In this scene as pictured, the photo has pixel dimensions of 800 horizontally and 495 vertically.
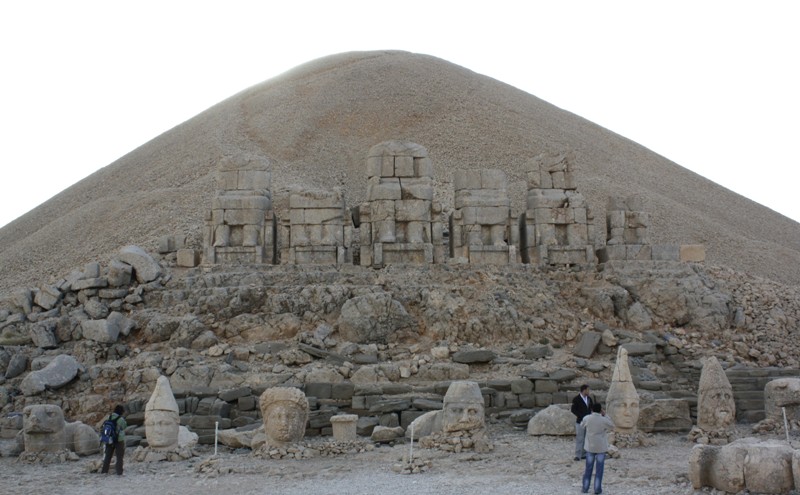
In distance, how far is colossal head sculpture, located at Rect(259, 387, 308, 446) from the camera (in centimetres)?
1321

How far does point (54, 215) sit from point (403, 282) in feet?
74.8

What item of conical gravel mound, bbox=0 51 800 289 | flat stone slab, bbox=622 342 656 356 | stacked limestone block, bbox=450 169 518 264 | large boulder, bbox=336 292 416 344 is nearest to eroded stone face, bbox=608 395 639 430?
flat stone slab, bbox=622 342 656 356

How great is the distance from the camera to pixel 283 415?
520 inches

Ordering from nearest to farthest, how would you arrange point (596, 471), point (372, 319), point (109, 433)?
point (596, 471), point (109, 433), point (372, 319)

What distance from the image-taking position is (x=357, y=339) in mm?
18031

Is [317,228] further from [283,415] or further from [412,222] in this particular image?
[283,415]

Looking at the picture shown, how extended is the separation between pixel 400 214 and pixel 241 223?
3975mm

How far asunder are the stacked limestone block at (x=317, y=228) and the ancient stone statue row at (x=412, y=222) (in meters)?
0.02

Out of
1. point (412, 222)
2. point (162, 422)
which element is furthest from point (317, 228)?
point (162, 422)

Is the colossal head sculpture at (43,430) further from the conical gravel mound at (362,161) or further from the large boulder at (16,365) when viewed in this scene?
the conical gravel mound at (362,161)

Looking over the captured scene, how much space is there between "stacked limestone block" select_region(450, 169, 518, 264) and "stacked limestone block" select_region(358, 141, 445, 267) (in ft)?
1.88

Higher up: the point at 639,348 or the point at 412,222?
the point at 412,222

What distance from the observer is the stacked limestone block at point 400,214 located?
20672 millimetres

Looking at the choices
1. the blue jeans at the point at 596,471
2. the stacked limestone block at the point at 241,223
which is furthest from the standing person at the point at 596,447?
the stacked limestone block at the point at 241,223
